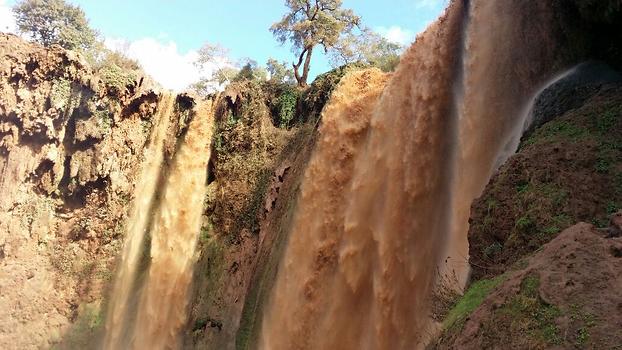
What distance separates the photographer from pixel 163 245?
17.0 metres

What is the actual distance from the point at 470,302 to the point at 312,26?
20629 mm

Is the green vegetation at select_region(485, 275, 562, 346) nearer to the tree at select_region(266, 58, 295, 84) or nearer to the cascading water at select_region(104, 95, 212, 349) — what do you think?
the cascading water at select_region(104, 95, 212, 349)

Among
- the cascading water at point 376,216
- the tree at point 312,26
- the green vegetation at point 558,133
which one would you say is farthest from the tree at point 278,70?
the green vegetation at point 558,133

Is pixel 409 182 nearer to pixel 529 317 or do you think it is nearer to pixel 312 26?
pixel 529 317

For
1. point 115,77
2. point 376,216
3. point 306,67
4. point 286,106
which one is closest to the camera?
point 376,216

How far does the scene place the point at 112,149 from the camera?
19.2m

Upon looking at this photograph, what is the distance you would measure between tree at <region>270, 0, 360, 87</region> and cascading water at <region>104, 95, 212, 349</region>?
6886 millimetres

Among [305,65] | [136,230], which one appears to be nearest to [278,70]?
[305,65]

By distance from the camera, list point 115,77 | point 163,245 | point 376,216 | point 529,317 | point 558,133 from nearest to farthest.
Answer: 1. point 529,317
2. point 558,133
3. point 376,216
4. point 163,245
5. point 115,77

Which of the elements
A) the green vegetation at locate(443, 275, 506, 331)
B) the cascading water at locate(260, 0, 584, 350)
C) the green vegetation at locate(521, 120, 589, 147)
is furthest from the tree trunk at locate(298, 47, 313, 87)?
the green vegetation at locate(443, 275, 506, 331)

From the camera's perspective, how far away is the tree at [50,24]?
86.4 ft

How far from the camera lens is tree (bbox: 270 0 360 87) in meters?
23.6

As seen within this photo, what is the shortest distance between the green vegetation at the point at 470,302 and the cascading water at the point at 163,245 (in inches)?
498

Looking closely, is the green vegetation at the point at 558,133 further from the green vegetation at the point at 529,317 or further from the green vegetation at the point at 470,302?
the green vegetation at the point at 529,317
